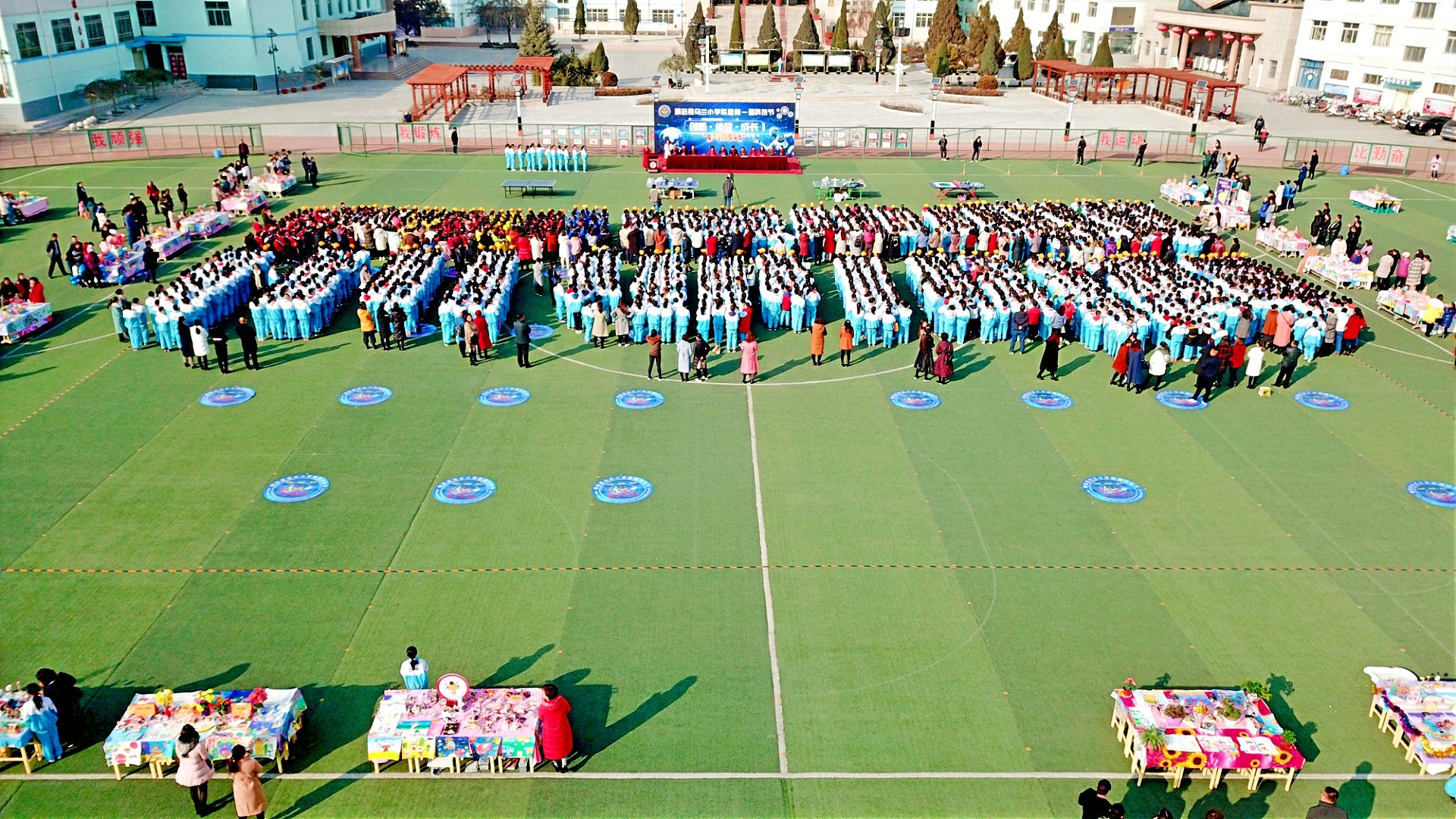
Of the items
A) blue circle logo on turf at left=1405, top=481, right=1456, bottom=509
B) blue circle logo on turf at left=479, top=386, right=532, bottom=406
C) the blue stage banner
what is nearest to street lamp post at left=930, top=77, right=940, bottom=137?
the blue stage banner

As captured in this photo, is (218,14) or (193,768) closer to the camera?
(193,768)

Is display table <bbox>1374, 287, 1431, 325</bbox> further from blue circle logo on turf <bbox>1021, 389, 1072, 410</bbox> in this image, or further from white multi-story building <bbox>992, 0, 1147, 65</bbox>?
white multi-story building <bbox>992, 0, 1147, 65</bbox>

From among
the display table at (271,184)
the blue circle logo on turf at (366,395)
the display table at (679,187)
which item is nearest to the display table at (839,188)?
the display table at (679,187)

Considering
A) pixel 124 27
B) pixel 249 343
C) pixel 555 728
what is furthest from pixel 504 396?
pixel 124 27

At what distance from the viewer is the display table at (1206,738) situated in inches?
530

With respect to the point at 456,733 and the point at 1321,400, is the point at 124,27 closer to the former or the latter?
the point at 456,733

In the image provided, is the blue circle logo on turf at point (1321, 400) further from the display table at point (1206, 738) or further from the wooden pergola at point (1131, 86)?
the wooden pergola at point (1131, 86)

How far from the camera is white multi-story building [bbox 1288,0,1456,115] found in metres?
67.4

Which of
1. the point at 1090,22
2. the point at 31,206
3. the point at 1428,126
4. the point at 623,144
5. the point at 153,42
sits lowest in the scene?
the point at 31,206

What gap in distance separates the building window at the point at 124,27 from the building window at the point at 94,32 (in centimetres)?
187

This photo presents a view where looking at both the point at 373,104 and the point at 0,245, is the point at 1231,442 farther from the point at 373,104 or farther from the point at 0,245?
the point at 373,104

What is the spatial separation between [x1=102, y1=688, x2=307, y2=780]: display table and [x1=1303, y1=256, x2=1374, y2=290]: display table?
3460 cm

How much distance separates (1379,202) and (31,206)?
56.4 metres

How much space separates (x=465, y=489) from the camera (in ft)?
67.5
